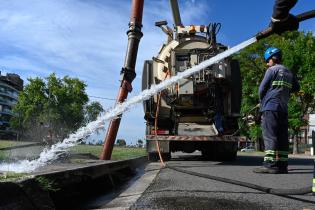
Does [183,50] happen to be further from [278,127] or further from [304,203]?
[304,203]

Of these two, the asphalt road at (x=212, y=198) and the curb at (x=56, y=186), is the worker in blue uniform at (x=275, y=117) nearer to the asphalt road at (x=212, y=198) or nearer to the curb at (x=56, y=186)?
the asphalt road at (x=212, y=198)

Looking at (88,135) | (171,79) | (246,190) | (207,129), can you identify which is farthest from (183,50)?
(246,190)

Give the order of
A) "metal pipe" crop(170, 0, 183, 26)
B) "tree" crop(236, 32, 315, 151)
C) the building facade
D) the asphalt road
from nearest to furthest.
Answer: the asphalt road, "metal pipe" crop(170, 0, 183, 26), "tree" crop(236, 32, 315, 151), the building facade

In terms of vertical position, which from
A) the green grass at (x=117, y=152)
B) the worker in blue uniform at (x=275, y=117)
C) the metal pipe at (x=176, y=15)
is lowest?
the green grass at (x=117, y=152)

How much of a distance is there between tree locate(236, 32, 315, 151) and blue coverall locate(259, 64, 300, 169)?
3054 cm

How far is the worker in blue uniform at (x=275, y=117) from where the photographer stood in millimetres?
7391

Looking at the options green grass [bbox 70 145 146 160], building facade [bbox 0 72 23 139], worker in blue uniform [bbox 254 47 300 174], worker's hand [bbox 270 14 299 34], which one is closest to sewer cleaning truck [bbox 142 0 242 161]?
green grass [bbox 70 145 146 160]

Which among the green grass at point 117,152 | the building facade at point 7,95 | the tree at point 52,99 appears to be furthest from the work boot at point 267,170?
the building facade at point 7,95

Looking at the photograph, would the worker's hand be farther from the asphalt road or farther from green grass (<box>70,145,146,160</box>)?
green grass (<box>70,145,146,160</box>)

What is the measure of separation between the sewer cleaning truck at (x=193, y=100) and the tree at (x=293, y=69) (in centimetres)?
2665

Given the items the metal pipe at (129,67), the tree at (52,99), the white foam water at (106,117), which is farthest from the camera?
the tree at (52,99)

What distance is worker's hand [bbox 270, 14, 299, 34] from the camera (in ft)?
11.0

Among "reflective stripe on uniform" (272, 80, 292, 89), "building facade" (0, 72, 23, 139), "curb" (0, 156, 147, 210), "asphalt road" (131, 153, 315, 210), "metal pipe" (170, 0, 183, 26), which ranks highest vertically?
"building facade" (0, 72, 23, 139)

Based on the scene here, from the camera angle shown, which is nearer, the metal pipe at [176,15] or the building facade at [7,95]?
the metal pipe at [176,15]
